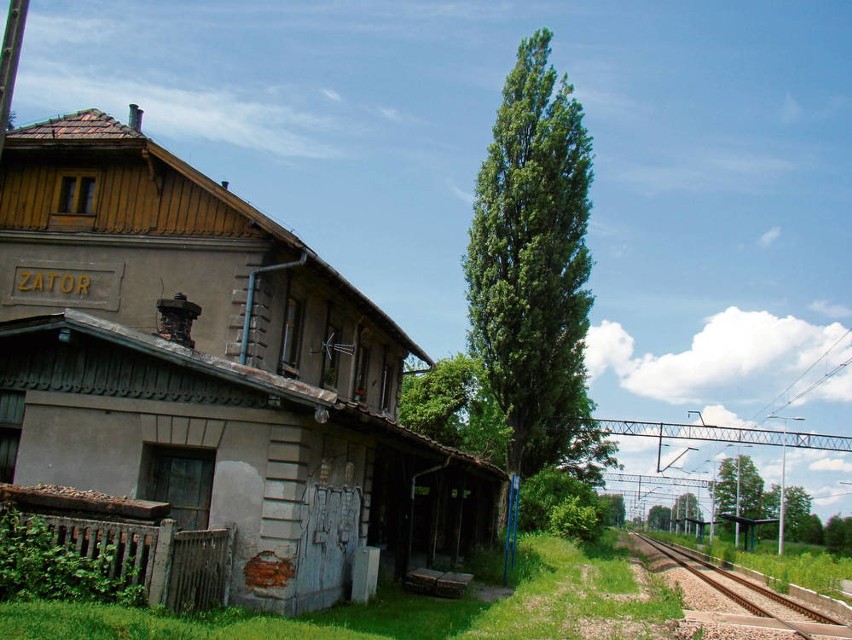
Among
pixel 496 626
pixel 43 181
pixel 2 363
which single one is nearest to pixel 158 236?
pixel 43 181

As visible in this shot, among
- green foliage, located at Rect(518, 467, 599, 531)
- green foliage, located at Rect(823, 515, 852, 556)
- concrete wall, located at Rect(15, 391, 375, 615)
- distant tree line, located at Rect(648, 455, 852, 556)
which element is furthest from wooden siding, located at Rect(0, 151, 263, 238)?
distant tree line, located at Rect(648, 455, 852, 556)

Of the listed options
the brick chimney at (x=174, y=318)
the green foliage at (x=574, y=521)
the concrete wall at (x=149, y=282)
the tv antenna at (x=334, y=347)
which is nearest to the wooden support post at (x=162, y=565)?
the brick chimney at (x=174, y=318)

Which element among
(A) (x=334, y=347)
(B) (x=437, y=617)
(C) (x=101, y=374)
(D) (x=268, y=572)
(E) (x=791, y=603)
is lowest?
(E) (x=791, y=603)

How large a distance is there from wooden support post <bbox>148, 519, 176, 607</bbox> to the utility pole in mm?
4249

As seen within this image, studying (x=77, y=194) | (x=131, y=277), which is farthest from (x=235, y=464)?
(x=77, y=194)

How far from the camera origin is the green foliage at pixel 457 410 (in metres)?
31.0

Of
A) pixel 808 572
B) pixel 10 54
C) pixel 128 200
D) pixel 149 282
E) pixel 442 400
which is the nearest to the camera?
pixel 10 54

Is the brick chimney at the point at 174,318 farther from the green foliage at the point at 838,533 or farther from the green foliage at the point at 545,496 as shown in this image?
the green foliage at the point at 838,533

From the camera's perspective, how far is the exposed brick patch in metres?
10.3

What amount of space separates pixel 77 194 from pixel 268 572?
9.42 meters

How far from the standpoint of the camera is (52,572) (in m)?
8.68

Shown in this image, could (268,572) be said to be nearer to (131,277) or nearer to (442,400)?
(131,277)

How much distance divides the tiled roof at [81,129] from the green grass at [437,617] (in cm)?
974

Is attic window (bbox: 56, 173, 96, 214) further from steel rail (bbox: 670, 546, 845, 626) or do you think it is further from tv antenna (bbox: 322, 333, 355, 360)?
steel rail (bbox: 670, 546, 845, 626)
